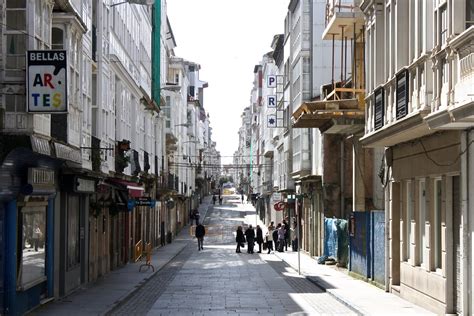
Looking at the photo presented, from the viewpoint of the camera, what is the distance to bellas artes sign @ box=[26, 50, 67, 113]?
595 inches

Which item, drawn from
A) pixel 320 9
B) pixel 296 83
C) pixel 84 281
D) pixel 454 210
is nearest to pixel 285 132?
pixel 296 83

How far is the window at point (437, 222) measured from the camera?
17.5m

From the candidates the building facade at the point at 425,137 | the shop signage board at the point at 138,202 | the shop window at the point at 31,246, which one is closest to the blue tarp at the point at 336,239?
the shop signage board at the point at 138,202

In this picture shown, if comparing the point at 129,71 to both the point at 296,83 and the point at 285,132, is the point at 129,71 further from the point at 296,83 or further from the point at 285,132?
the point at 285,132

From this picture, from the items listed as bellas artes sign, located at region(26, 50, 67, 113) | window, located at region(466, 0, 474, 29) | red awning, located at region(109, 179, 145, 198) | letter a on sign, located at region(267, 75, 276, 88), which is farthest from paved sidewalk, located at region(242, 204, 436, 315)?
letter a on sign, located at region(267, 75, 276, 88)

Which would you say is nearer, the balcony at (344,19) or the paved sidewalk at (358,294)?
the paved sidewalk at (358,294)

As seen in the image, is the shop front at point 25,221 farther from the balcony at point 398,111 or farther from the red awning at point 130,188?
the red awning at point 130,188

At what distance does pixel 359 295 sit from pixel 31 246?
797 cm

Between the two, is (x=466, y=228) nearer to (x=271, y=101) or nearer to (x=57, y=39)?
(x=57, y=39)

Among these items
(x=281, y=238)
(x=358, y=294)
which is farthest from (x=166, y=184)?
(x=358, y=294)

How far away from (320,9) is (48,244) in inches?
948

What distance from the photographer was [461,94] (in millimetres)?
13273

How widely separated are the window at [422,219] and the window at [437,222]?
3.14 ft

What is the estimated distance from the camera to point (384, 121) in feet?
65.2
